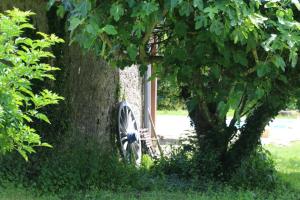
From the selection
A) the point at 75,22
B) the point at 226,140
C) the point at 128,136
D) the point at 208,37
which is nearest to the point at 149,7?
the point at 75,22

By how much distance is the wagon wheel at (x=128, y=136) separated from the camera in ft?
35.4

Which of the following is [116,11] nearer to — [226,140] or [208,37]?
[208,37]

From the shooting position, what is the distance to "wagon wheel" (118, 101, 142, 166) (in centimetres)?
1080

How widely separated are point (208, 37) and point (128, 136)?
21.2ft

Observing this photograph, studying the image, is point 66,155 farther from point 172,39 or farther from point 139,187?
point 172,39

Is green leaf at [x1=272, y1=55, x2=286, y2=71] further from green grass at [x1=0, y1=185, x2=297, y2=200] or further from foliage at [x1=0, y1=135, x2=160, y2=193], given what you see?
foliage at [x1=0, y1=135, x2=160, y2=193]

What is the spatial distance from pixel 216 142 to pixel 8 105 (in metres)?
7.19

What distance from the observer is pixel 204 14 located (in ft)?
13.7

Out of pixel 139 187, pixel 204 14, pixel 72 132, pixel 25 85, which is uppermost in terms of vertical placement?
pixel 204 14

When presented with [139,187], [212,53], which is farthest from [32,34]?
[212,53]

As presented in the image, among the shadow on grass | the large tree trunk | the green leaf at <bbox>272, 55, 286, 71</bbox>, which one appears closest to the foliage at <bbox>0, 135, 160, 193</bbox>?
the large tree trunk

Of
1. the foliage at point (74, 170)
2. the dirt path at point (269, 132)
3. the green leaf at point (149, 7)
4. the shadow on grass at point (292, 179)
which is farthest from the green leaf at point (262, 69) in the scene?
the dirt path at point (269, 132)

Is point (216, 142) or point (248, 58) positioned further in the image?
point (216, 142)

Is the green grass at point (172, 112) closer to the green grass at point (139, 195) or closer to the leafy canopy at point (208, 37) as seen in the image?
the green grass at point (139, 195)
